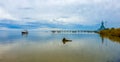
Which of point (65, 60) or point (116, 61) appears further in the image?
point (65, 60)

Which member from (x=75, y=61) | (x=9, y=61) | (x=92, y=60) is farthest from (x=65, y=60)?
(x=9, y=61)

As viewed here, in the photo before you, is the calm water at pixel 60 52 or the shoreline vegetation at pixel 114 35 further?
the shoreline vegetation at pixel 114 35

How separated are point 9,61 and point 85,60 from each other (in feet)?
30.3

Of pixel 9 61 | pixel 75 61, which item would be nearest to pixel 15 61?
pixel 9 61

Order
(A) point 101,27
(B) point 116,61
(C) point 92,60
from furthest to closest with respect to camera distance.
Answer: (A) point 101,27 < (C) point 92,60 < (B) point 116,61

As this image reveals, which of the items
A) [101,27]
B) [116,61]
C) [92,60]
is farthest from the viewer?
[101,27]

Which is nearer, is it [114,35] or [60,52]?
[60,52]

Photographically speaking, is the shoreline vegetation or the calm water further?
the shoreline vegetation

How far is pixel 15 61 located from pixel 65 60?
606cm

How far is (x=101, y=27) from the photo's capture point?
148125 mm

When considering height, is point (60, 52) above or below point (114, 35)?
above

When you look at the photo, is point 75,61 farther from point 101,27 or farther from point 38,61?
point 101,27

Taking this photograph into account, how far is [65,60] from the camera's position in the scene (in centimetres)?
2416

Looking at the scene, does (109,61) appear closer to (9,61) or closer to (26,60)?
(26,60)
